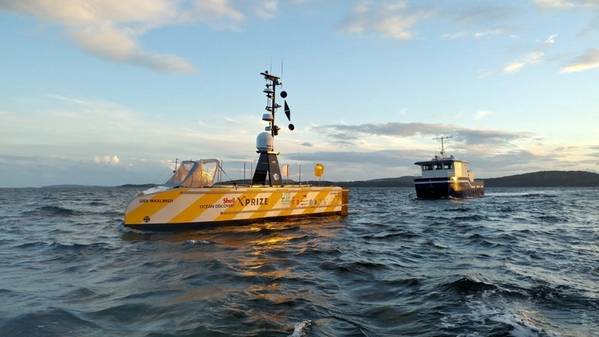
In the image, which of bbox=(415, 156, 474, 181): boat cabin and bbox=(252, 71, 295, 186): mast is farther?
bbox=(415, 156, 474, 181): boat cabin

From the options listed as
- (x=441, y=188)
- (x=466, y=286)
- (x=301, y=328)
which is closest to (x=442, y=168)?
(x=441, y=188)

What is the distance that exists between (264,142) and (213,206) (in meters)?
5.49

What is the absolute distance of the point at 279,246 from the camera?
1265 centimetres

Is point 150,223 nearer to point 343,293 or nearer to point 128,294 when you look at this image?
point 128,294

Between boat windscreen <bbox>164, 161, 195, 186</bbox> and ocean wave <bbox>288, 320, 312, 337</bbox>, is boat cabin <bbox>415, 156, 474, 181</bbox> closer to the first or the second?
boat windscreen <bbox>164, 161, 195, 186</bbox>

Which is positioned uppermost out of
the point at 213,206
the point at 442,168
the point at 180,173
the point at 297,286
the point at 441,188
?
the point at 442,168

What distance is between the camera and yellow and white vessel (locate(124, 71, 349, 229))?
15688 mm

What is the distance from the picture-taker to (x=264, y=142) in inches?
823

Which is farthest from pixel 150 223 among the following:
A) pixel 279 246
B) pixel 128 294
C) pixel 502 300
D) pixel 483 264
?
pixel 502 300

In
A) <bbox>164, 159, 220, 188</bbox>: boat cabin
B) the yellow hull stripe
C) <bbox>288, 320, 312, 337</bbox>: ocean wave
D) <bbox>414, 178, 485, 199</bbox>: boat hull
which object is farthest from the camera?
<bbox>414, 178, 485, 199</bbox>: boat hull

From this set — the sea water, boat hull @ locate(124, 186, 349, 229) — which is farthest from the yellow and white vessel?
the sea water

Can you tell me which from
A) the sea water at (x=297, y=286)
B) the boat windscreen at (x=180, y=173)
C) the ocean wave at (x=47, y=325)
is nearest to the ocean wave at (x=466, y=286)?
the sea water at (x=297, y=286)

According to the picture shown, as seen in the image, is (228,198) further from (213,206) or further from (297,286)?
(297,286)

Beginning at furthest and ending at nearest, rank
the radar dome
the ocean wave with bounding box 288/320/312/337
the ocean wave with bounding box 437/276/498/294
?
the radar dome
the ocean wave with bounding box 437/276/498/294
the ocean wave with bounding box 288/320/312/337
